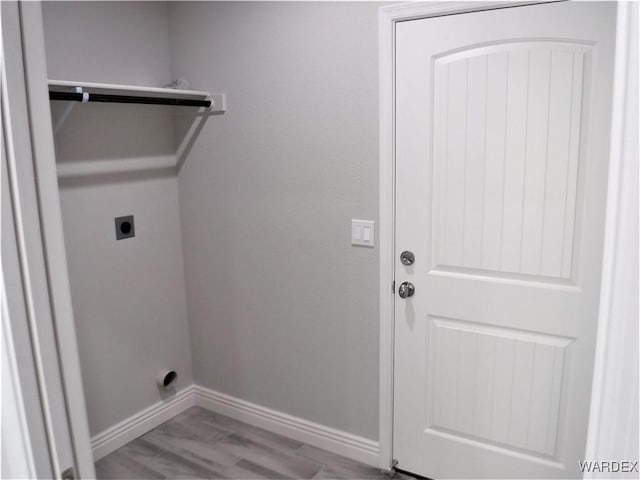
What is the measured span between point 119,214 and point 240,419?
1289 mm

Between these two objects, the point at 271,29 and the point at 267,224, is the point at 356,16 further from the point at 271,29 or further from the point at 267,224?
the point at 267,224

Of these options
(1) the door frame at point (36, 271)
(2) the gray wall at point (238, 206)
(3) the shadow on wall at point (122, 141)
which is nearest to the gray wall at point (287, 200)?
(2) the gray wall at point (238, 206)

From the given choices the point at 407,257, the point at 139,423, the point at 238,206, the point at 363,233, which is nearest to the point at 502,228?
the point at 407,257

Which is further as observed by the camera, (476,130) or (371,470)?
(371,470)

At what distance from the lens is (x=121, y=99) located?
221cm

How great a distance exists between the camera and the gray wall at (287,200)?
2232 mm

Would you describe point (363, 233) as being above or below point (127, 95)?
below

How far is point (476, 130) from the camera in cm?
196

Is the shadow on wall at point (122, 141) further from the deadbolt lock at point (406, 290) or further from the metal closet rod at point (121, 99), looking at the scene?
the deadbolt lock at point (406, 290)

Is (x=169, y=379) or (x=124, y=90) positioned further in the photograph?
(x=169, y=379)

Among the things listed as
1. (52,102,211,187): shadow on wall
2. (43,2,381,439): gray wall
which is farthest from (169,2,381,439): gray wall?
(52,102,211,187): shadow on wall

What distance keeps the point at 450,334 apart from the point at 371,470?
2.60 ft

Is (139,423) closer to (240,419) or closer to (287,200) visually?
(240,419)

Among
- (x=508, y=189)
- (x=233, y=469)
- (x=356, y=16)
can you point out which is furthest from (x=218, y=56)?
(x=233, y=469)
